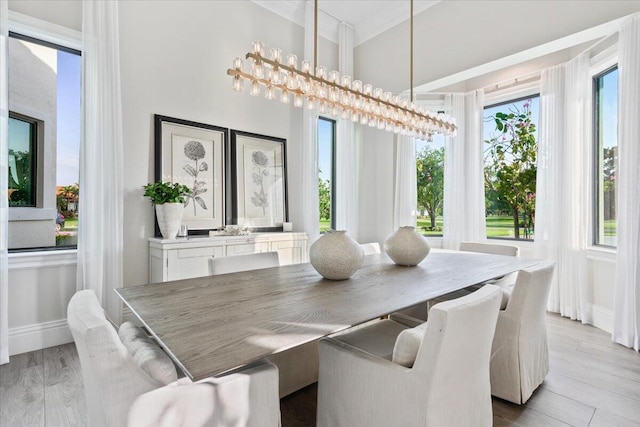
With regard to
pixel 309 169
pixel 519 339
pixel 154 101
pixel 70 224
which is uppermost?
pixel 154 101

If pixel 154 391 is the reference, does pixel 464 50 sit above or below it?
above

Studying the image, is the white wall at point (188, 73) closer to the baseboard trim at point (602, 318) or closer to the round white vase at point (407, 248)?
the baseboard trim at point (602, 318)

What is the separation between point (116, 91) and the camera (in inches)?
118

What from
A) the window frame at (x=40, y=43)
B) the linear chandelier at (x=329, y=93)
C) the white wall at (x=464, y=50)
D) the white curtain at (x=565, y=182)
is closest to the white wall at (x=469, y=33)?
the white wall at (x=464, y=50)

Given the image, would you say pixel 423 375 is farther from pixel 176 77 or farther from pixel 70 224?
pixel 176 77

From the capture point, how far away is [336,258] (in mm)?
1920

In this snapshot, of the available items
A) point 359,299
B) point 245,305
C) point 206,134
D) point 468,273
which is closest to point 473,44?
point 468,273

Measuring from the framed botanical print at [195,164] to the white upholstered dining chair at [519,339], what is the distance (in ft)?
9.18

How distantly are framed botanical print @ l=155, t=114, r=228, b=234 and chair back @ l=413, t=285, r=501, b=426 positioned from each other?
2866 millimetres

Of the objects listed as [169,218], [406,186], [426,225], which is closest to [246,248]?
[169,218]

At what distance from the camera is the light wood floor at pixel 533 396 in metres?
1.82

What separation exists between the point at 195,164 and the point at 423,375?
306cm

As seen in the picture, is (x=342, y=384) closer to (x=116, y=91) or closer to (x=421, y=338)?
(x=421, y=338)

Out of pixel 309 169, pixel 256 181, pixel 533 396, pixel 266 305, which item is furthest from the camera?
pixel 309 169
